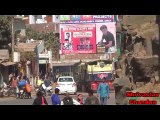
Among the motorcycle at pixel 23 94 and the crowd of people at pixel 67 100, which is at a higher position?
the crowd of people at pixel 67 100

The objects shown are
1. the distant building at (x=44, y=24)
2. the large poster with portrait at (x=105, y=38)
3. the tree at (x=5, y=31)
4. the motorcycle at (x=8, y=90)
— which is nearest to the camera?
the motorcycle at (x=8, y=90)

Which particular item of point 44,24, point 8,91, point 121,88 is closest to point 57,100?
point 121,88

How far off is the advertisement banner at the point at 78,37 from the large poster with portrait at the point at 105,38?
0.47 metres

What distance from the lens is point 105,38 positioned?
43656 mm

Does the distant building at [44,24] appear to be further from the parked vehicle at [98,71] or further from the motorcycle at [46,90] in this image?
the motorcycle at [46,90]

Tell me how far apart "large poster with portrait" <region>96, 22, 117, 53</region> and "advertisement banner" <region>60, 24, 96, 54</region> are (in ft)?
1.54

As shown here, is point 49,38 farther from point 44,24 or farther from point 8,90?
point 8,90

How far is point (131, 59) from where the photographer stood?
1327 centimetres

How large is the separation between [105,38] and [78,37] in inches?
98.5

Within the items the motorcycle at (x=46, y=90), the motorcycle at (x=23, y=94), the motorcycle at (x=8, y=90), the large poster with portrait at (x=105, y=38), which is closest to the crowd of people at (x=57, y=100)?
the motorcycle at (x=23, y=94)

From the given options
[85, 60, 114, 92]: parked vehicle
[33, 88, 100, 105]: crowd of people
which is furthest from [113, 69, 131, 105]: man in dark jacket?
[85, 60, 114, 92]: parked vehicle

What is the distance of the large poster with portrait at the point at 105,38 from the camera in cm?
4231

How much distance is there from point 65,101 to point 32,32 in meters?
36.0
